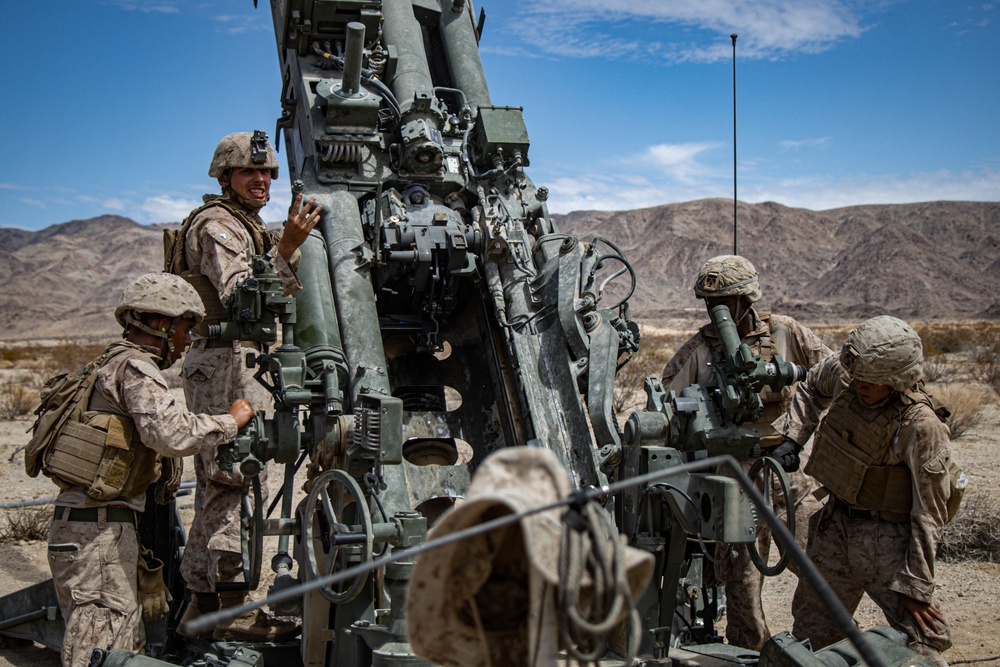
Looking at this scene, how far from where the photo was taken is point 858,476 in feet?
15.1

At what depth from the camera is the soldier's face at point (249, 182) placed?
5.61 meters

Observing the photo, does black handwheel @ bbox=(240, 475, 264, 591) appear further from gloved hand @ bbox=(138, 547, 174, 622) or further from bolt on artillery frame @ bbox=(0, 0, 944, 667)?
gloved hand @ bbox=(138, 547, 174, 622)

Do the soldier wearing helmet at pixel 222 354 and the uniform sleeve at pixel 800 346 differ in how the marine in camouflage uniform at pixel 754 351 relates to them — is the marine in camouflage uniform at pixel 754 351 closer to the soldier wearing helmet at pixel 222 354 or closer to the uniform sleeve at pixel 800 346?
the uniform sleeve at pixel 800 346

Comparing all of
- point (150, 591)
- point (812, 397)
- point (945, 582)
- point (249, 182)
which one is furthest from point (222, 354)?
point (945, 582)

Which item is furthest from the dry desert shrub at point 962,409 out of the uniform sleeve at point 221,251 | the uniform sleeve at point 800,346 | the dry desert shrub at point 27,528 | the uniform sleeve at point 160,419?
the uniform sleeve at point 160,419

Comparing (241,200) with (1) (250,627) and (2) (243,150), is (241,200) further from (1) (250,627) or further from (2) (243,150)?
(1) (250,627)

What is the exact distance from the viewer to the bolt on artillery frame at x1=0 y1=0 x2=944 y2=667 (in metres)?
4.23

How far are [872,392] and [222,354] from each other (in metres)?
3.26

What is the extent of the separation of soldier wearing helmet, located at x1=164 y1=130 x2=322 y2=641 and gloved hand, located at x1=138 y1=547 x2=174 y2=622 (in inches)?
19.6

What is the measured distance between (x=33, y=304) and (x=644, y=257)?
39.7 m

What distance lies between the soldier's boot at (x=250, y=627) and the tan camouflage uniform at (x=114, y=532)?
0.73m

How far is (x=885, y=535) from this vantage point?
4.55 metres

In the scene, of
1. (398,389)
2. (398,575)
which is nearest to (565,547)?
(398,575)

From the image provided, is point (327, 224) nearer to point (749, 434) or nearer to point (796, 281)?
point (749, 434)
